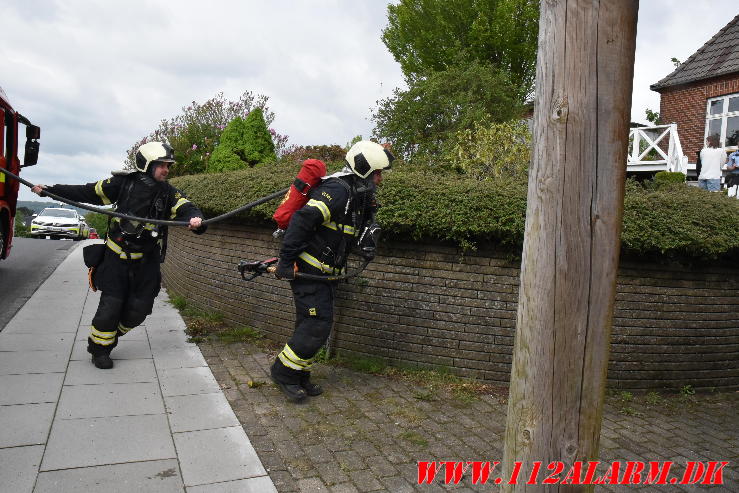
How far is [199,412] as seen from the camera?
418 centimetres

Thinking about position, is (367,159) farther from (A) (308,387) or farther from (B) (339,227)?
(A) (308,387)

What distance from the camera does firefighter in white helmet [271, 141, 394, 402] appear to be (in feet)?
14.1

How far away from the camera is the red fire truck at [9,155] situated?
7.86 meters

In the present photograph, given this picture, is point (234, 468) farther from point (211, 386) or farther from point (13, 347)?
point (13, 347)

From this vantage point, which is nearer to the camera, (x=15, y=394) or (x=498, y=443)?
(x=498, y=443)

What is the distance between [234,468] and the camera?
3.39 meters

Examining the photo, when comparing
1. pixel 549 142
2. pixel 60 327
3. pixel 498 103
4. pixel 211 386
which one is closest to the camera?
pixel 549 142

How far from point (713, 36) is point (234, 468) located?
69.6ft

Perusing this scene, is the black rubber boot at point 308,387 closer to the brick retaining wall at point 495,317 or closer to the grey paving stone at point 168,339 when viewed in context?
the brick retaining wall at point 495,317

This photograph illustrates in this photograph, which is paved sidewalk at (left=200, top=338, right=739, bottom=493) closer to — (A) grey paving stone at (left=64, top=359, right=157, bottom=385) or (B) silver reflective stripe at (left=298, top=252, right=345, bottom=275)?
(A) grey paving stone at (left=64, top=359, right=157, bottom=385)

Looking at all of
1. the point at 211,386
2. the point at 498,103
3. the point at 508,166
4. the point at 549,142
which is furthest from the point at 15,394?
the point at 498,103

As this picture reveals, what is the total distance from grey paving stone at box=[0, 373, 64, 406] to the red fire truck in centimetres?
428

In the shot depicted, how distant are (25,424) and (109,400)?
619 millimetres

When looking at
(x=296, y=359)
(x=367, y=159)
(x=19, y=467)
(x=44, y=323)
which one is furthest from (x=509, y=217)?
(x=44, y=323)
